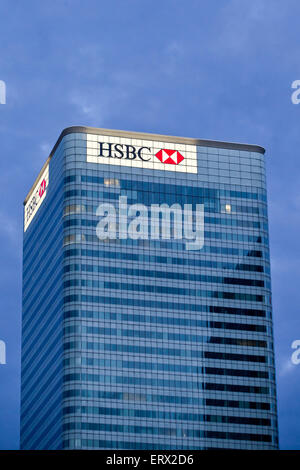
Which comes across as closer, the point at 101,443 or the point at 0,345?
the point at 0,345
